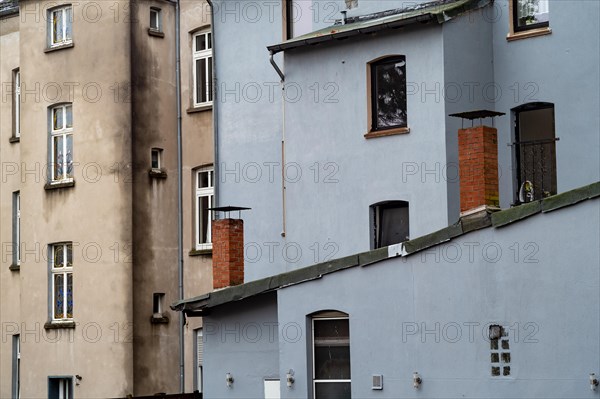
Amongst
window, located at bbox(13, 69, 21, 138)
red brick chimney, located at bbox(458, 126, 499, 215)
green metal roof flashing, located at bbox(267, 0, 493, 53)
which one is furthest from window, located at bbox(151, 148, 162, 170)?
red brick chimney, located at bbox(458, 126, 499, 215)

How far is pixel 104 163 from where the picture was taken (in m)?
35.9

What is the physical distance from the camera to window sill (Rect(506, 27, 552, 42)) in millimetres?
29556

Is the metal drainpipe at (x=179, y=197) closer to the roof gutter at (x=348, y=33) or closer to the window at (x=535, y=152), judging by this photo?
the roof gutter at (x=348, y=33)

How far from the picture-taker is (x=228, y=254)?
28906 millimetres

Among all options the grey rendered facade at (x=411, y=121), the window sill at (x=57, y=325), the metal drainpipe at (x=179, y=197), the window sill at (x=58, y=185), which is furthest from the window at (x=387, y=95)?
the window sill at (x=57, y=325)

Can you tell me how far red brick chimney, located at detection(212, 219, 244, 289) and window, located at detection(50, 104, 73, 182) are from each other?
29.0 ft

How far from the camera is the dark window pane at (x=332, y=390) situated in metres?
25.6

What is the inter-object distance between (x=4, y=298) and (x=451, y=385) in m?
19.2

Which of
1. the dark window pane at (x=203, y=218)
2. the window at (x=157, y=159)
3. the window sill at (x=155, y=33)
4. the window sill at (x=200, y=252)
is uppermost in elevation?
the window sill at (x=155, y=33)

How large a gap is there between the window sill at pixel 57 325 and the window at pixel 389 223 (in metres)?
9.59

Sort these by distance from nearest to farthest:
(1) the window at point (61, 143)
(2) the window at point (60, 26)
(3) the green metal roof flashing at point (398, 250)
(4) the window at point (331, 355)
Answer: (3) the green metal roof flashing at point (398, 250) < (4) the window at point (331, 355) < (1) the window at point (61, 143) < (2) the window at point (60, 26)

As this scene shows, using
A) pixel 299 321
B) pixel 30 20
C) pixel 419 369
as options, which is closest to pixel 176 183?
pixel 30 20

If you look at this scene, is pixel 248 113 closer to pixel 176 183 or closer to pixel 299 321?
pixel 176 183

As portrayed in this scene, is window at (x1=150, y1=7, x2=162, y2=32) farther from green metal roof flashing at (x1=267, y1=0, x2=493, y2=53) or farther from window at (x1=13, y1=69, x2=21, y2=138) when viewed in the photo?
green metal roof flashing at (x1=267, y1=0, x2=493, y2=53)
